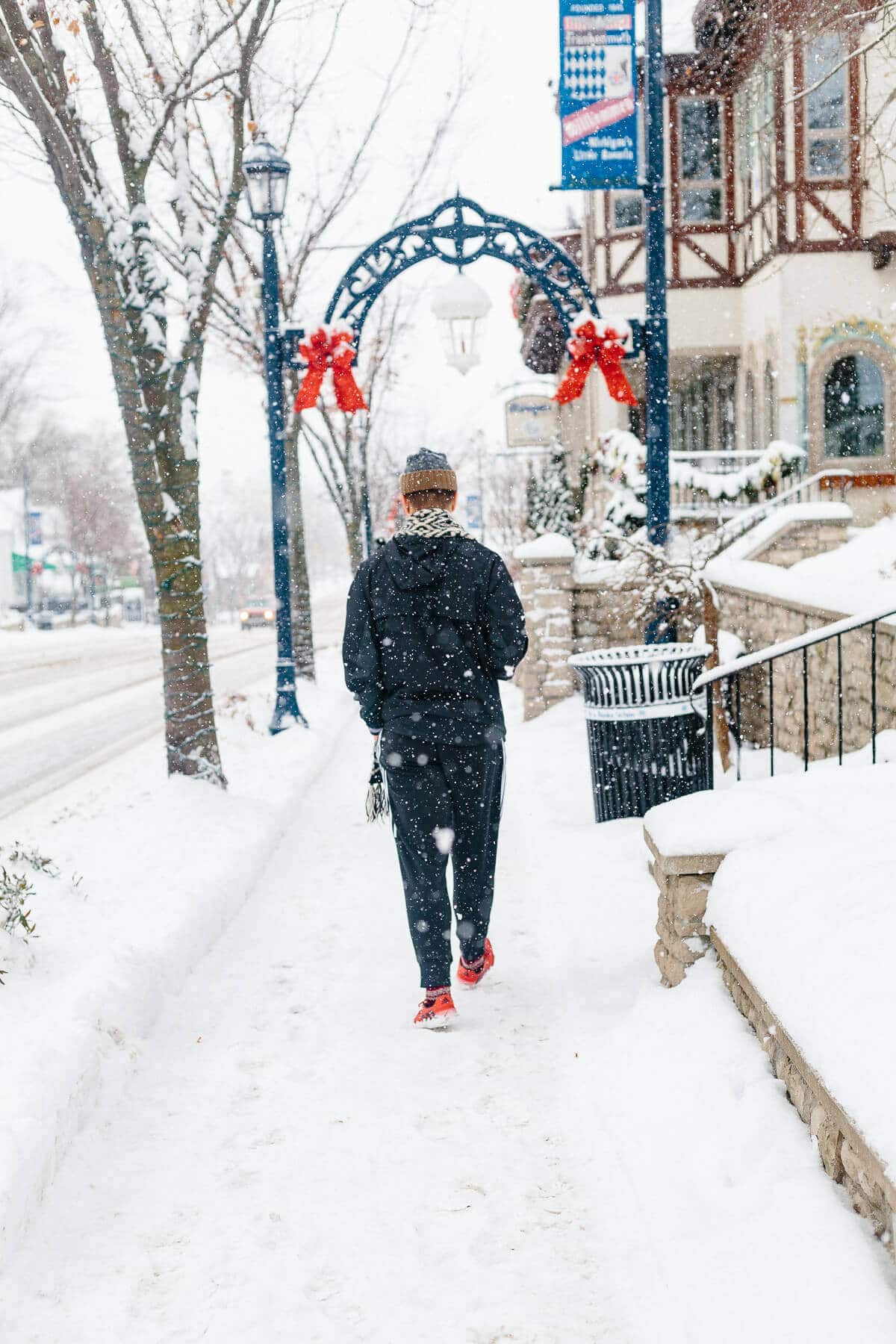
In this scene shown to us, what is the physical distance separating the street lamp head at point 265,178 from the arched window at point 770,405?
11.2 metres

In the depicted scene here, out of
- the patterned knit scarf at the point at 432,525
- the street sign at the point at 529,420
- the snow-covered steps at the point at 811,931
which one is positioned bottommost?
the snow-covered steps at the point at 811,931

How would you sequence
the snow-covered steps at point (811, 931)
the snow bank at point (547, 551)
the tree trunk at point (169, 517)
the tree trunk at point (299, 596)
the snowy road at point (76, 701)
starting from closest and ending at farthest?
the snow-covered steps at point (811, 931) < the tree trunk at point (169, 517) < the snowy road at point (76, 701) < the snow bank at point (547, 551) < the tree trunk at point (299, 596)

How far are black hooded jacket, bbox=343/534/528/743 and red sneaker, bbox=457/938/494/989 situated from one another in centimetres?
97

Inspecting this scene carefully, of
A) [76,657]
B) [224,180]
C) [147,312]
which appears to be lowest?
[76,657]

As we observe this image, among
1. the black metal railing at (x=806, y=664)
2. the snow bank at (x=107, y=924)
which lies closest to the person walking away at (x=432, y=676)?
the snow bank at (x=107, y=924)

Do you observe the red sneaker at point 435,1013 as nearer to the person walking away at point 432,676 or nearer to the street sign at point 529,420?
the person walking away at point 432,676

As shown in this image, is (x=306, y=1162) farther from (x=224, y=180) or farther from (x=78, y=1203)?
(x=224, y=180)

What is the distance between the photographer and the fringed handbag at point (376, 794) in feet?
14.6

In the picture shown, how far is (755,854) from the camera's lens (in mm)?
3738

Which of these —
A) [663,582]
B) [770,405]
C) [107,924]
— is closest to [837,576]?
[663,582]

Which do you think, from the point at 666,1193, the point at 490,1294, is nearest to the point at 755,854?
the point at 666,1193

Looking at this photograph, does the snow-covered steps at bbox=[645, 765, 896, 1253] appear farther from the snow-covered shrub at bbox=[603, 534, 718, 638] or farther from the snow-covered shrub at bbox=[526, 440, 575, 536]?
the snow-covered shrub at bbox=[526, 440, 575, 536]

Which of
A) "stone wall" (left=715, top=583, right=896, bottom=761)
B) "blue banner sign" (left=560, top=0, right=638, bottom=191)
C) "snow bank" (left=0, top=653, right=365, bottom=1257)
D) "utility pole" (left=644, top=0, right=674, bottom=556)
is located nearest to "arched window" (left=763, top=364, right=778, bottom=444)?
"stone wall" (left=715, top=583, right=896, bottom=761)

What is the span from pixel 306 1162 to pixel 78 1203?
615 millimetres
